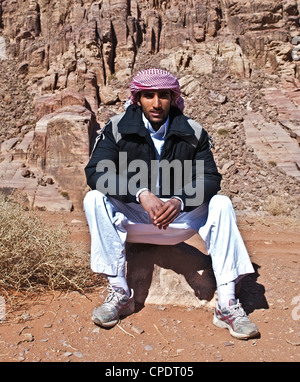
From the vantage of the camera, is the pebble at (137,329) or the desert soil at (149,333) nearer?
the desert soil at (149,333)

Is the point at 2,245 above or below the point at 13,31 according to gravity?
below

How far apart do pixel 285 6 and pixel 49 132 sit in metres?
21.1

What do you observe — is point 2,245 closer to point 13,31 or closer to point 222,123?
point 222,123

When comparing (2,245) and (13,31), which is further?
(13,31)

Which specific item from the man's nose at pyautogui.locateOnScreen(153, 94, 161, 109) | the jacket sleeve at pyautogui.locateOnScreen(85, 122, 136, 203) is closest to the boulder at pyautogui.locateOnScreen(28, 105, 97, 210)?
the jacket sleeve at pyautogui.locateOnScreen(85, 122, 136, 203)

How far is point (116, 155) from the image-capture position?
2848 mm

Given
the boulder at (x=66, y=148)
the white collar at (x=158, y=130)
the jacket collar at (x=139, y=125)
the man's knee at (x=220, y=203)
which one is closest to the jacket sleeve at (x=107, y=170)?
the jacket collar at (x=139, y=125)

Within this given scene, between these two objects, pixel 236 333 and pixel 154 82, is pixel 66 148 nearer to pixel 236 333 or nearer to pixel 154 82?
pixel 154 82

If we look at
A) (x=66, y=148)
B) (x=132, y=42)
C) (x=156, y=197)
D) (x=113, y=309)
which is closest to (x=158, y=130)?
(x=156, y=197)

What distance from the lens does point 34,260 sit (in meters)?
2.89

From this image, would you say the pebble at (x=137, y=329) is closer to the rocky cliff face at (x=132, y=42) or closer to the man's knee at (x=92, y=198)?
the man's knee at (x=92, y=198)

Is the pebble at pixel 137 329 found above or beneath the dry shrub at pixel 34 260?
beneath

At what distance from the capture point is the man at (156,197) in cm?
248
